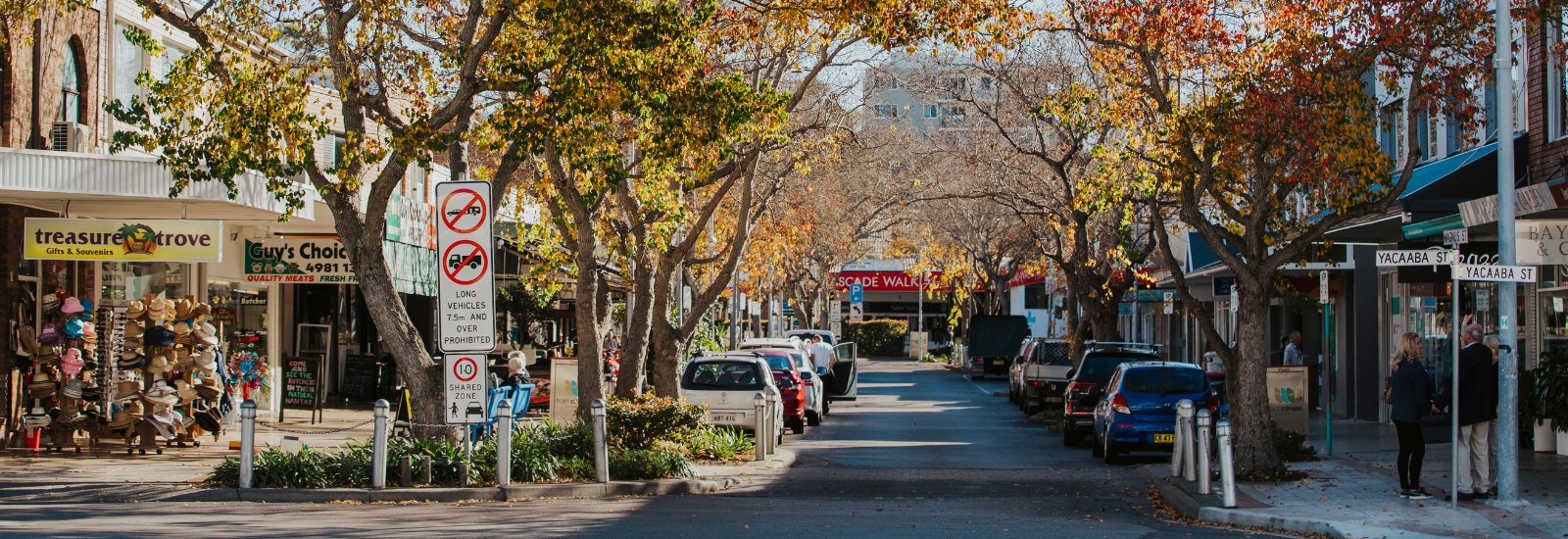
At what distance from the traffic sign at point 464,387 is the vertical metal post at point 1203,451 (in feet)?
21.1

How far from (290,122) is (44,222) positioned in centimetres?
412

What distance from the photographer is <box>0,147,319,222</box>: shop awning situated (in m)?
14.0

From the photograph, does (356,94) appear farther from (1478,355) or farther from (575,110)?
(1478,355)

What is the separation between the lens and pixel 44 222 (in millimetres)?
14461

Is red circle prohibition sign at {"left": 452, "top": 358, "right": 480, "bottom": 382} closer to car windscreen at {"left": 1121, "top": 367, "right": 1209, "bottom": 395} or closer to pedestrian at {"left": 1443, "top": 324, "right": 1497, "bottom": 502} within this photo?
pedestrian at {"left": 1443, "top": 324, "right": 1497, "bottom": 502}

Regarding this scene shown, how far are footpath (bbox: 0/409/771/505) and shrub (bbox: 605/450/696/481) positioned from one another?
30 cm

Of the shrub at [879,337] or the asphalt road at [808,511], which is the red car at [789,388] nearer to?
the asphalt road at [808,511]

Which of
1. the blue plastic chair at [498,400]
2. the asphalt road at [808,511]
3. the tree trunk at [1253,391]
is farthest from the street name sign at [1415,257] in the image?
the blue plastic chair at [498,400]

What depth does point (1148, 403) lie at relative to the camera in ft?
56.6

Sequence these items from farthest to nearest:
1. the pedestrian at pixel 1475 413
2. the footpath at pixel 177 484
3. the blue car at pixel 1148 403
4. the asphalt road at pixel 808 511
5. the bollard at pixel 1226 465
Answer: the blue car at pixel 1148 403 → the footpath at pixel 177 484 → the pedestrian at pixel 1475 413 → the bollard at pixel 1226 465 → the asphalt road at pixel 808 511

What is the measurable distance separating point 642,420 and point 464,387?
11.3ft

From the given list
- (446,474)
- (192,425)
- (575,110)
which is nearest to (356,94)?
(575,110)

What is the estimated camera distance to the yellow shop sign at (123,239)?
1450 cm

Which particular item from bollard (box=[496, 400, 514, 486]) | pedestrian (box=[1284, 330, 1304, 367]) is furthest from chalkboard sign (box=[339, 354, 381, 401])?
pedestrian (box=[1284, 330, 1304, 367])
